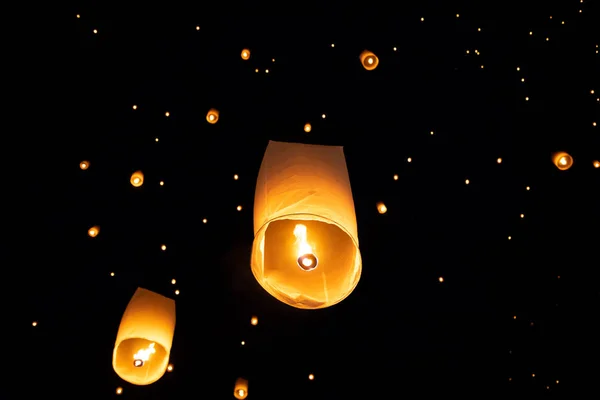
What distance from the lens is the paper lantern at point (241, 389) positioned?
2.60 meters

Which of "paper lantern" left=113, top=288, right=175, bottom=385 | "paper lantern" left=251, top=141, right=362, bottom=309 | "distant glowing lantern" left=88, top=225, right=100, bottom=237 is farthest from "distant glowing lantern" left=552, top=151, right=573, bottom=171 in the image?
"distant glowing lantern" left=88, top=225, right=100, bottom=237

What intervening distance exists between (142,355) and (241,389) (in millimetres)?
828

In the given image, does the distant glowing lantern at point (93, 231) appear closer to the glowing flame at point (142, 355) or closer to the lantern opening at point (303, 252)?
the glowing flame at point (142, 355)

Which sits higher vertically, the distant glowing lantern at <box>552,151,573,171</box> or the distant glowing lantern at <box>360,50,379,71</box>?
the distant glowing lantern at <box>360,50,379,71</box>

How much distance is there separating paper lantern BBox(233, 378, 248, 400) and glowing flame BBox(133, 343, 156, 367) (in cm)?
75

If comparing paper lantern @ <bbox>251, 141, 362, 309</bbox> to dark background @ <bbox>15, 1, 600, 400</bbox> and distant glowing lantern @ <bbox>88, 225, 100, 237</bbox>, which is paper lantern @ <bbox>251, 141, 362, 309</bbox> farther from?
distant glowing lantern @ <bbox>88, 225, 100, 237</bbox>

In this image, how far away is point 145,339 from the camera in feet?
6.84

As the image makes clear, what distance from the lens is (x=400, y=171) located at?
266cm

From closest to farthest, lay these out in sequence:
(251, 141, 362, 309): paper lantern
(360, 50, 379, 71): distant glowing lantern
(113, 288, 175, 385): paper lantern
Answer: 1. (251, 141, 362, 309): paper lantern
2. (113, 288, 175, 385): paper lantern
3. (360, 50, 379, 71): distant glowing lantern

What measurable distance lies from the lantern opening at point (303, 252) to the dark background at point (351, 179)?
1247mm

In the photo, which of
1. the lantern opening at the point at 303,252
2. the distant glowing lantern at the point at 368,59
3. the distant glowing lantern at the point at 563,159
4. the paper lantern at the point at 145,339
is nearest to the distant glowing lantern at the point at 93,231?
the paper lantern at the point at 145,339

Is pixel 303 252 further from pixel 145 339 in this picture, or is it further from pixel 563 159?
pixel 563 159

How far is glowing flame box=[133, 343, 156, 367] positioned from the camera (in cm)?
193

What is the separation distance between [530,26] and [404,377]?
222 cm
